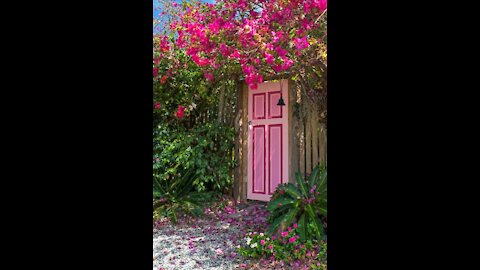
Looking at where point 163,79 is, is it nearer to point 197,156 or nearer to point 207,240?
point 197,156

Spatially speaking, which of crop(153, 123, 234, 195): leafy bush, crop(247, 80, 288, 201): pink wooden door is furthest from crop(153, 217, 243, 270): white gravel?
crop(247, 80, 288, 201): pink wooden door

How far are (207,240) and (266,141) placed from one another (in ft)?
6.29

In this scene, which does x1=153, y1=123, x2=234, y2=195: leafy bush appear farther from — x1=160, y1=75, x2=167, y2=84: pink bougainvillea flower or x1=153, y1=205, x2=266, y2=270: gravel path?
x1=160, y1=75, x2=167, y2=84: pink bougainvillea flower

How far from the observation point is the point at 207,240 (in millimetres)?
4531

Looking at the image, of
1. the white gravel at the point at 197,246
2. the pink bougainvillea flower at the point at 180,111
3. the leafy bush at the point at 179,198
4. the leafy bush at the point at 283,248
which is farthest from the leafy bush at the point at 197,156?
the leafy bush at the point at 283,248

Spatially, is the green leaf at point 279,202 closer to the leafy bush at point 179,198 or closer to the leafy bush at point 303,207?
the leafy bush at point 303,207

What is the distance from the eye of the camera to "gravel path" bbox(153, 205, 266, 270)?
3.90m

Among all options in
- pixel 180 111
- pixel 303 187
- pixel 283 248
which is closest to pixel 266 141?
pixel 180 111

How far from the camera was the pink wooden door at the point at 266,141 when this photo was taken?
577 cm

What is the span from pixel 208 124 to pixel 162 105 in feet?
2.32

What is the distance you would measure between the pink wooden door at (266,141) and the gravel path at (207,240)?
1.23ft
